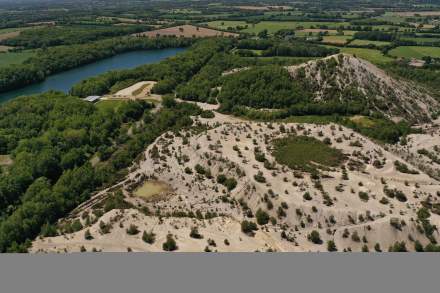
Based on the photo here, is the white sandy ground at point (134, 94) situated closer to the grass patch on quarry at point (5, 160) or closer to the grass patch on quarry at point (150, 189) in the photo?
the grass patch on quarry at point (5, 160)

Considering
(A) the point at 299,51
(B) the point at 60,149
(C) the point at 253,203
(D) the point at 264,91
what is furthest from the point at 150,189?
(A) the point at 299,51

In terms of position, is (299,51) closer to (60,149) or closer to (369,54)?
(369,54)

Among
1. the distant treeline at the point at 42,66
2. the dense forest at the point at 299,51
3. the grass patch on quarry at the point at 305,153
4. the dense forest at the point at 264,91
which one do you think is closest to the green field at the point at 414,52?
the dense forest at the point at 299,51

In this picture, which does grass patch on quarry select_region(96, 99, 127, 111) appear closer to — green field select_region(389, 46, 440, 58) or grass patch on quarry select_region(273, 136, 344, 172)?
grass patch on quarry select_region(273, 136, 344, 172)

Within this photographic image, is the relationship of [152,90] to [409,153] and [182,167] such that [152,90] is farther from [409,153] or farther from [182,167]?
[409,153]

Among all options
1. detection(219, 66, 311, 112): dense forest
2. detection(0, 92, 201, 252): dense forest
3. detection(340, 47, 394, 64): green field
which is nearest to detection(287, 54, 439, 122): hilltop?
detection(219, 66, 311, 112): dense forest

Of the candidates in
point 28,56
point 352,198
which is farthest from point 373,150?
point 28,56
